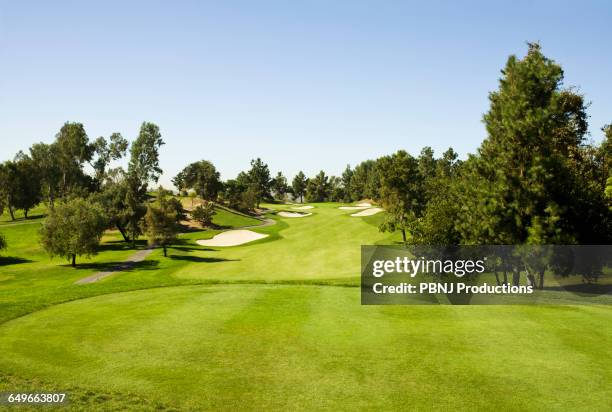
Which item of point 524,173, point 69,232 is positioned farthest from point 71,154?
point 524,173

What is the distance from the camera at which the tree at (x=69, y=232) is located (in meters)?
49.9

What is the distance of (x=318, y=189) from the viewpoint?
179 m

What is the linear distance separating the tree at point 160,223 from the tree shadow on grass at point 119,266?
3.49 metres

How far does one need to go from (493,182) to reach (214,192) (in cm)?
9292

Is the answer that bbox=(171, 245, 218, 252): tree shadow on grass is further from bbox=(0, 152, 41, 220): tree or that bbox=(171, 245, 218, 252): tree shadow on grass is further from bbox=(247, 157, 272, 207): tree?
bbox=(247, 157, 272, 207): tree

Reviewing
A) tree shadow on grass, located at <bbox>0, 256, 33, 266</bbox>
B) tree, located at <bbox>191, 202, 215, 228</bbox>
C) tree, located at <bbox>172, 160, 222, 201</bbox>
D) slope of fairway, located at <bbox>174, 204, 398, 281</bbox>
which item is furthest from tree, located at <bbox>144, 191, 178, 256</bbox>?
tree, located at <bbox>172, 160, 222, 201</bbox>

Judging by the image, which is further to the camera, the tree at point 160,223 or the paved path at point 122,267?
the tree at point 160,223

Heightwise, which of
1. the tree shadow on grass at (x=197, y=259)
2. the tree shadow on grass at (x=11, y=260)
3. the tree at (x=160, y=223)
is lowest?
the tree shadow on grass at (x=11, y=260)

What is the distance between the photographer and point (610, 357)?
11.7 meters

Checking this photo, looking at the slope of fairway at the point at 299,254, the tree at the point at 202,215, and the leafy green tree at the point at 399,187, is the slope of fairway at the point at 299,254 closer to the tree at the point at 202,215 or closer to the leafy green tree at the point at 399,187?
the leafy green tree at the point at 399,187

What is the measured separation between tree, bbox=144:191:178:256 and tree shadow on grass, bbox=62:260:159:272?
11.4 feet

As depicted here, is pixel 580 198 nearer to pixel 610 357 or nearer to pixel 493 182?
pixel 493 182

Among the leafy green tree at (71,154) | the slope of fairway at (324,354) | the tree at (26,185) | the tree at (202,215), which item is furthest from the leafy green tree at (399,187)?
the tree at (26,185)

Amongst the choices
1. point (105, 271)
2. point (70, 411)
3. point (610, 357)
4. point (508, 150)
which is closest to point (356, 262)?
point (508, 150)
